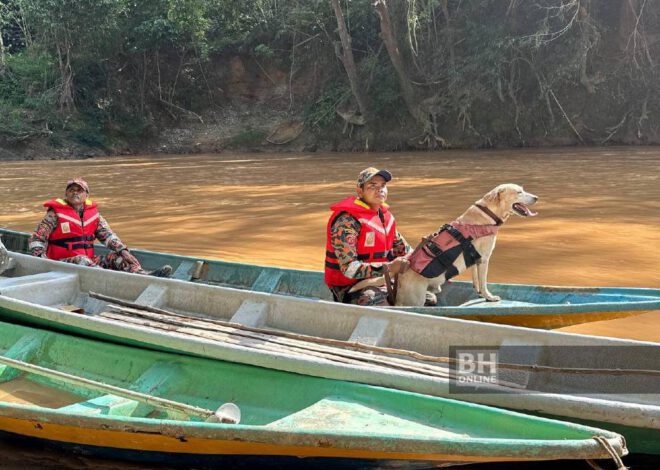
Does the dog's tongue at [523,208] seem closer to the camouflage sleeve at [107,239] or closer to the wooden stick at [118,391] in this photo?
the wooden stick at [118,391]

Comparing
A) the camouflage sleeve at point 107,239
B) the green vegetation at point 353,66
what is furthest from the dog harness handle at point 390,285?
the green vegetation at point 353,66

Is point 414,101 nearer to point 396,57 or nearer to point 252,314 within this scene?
point 396,57

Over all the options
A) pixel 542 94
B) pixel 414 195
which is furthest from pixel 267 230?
pixel 542 94

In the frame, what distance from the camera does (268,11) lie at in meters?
30.2

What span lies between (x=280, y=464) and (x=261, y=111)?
28.5 m

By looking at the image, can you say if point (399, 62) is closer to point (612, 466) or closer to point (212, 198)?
point (212, 198)

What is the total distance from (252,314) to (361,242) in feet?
2.87

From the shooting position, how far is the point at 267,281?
5.88 metres

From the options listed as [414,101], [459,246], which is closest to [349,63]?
[414,101]

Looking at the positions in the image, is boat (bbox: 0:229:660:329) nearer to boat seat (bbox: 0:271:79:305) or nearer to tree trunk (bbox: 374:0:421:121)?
boat seat (bbox: 0:271:79:305)

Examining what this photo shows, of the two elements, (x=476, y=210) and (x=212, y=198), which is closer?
(x=476, y=210)

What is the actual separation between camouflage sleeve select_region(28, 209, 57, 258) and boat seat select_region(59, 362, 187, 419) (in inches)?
103

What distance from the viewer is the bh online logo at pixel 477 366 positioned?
3.61 meters

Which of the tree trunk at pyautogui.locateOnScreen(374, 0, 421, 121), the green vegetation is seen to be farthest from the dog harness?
the tree trunk at pyautogui.locateOnScreen(374, 0, 421, 121)
